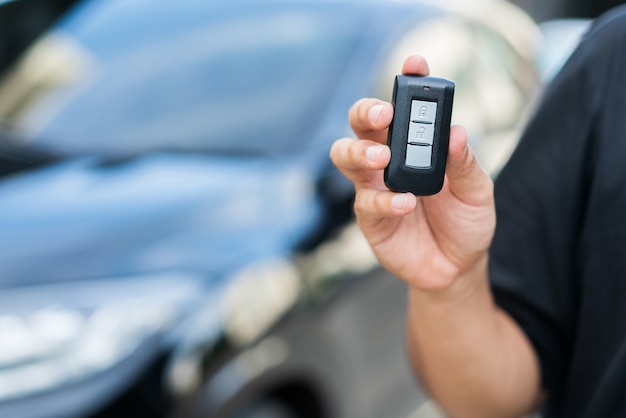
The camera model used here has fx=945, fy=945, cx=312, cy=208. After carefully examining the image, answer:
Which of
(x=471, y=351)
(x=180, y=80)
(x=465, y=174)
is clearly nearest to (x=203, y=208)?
(x=180, y=80)

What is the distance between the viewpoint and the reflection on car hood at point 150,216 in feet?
6.84

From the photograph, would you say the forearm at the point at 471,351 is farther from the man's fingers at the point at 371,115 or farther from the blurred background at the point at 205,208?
the blurred background at the point at 205,208

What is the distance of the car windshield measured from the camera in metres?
2.83

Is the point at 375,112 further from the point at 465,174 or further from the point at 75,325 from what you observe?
the point at 75,325

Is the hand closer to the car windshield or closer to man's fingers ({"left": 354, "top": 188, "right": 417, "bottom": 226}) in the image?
man's fingers ({"left": 354, "top": 188, "right": 417, "bottom": 226})

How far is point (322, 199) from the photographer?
2580mm

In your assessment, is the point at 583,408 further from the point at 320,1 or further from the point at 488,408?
the point at 320,1

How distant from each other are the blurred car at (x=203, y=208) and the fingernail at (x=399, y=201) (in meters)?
1.10

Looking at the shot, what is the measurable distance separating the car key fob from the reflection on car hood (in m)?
1.15

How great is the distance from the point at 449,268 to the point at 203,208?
1.19 metres

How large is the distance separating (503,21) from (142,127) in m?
2.17

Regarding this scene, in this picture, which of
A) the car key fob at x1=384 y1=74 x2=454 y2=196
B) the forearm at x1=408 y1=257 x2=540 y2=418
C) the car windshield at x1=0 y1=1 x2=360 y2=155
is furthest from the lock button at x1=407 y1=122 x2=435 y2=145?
the car windshield at x1=0 y1=1 x2=360 y2=155

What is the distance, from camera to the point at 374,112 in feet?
3.47

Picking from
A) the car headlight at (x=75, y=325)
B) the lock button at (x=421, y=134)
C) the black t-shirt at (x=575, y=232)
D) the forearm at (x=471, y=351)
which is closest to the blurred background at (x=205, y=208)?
the car headlight at (x=75, y=325)
